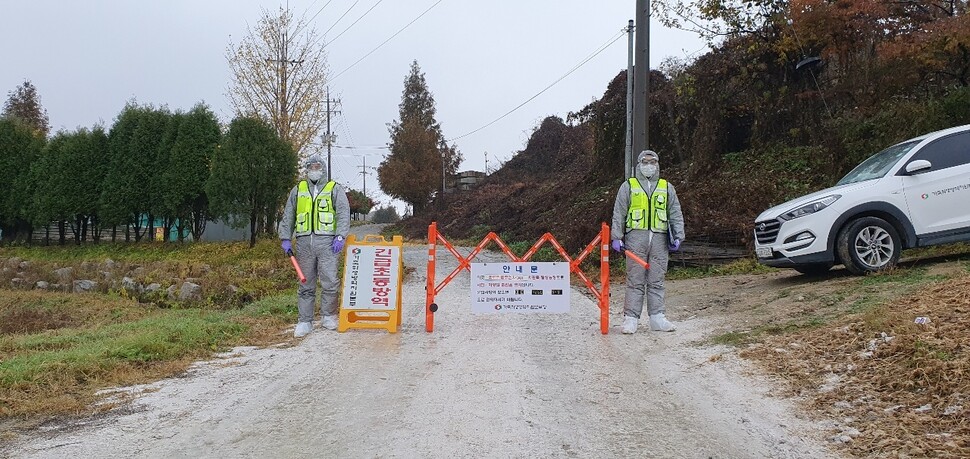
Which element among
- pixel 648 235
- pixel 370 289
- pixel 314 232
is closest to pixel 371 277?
pixel 370 289

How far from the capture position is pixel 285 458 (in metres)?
4.14

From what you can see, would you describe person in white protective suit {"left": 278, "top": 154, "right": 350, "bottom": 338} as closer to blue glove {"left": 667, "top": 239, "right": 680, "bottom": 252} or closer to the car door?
blue glove {"left": 667, "top": 239, "right": 680, "bottom": 252}

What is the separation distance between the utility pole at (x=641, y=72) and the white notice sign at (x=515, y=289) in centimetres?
605

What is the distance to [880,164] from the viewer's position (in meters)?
9.44

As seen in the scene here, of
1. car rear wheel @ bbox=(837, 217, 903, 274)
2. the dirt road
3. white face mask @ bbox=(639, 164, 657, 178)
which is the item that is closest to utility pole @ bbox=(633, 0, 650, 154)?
car rear wheel @ bbox=(837, 217, 903, 274)

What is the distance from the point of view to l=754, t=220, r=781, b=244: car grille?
938 centimetres

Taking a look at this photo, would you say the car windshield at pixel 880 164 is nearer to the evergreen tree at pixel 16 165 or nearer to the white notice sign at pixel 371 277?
the white notice sign at pixel 371 277

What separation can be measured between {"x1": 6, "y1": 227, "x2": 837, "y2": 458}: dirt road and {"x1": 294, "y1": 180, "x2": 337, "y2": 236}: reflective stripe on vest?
137 centimetres

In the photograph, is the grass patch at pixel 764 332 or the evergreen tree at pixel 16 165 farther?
the evergreen tree at pixel 16 165

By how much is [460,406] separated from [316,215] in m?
3.98

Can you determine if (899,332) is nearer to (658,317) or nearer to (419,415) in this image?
→ (658,317)

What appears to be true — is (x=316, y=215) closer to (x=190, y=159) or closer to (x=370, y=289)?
(x=370, y=289)

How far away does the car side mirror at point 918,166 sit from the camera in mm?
8656

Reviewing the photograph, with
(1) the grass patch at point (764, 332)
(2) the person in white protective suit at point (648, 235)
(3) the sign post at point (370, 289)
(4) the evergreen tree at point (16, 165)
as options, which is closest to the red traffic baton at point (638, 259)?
(2) the person in white protective suit at point (648, 235)
